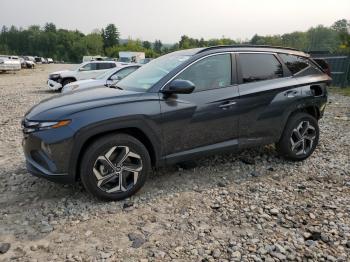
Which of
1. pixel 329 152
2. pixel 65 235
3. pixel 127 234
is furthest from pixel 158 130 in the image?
pixel 329 152

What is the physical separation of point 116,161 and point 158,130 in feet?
1.96

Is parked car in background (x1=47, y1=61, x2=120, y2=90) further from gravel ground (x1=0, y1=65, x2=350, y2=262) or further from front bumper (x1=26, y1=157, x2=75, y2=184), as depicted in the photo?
front bumper (x1=26, y1=157, x2=75, y2=184)

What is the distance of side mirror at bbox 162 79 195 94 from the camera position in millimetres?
3822

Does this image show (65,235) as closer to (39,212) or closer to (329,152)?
(39,212)

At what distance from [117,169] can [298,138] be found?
111 inches

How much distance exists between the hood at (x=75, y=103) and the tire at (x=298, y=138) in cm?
235

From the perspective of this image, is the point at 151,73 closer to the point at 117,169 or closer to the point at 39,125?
the point at 117,169

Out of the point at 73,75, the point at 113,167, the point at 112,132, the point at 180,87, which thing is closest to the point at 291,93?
the point at 180,87

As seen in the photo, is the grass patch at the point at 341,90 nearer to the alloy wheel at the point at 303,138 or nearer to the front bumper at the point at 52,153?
the alloy wheel at the point at 303,138

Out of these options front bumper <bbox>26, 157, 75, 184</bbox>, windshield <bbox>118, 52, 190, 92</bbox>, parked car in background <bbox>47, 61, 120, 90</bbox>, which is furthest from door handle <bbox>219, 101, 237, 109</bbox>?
parked car in background <bbox>47, 61, 120, 90</bbox>

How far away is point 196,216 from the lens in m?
3.58

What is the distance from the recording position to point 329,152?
5.56 meters

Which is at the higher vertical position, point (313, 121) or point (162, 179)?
point (313, 121)

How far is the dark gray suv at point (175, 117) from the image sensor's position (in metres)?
3.58
